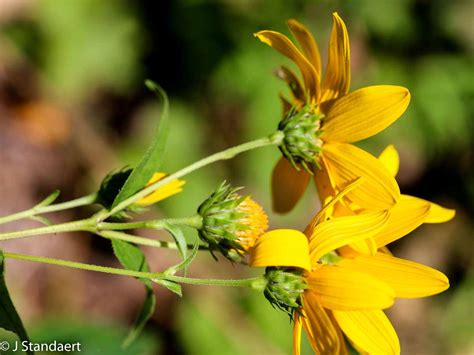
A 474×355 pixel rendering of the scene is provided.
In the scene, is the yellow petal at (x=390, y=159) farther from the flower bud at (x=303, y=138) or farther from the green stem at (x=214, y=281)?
the green stem at (x=214, y=281)

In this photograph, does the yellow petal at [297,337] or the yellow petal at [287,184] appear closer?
the yellow petal at [297,337]

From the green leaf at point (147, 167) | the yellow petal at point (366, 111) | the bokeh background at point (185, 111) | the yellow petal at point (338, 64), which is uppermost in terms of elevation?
the yellow petal at point (338, 64)

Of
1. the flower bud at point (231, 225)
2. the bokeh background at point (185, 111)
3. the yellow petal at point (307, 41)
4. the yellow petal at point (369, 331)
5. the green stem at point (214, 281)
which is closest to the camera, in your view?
the green stem at point (214, 281)

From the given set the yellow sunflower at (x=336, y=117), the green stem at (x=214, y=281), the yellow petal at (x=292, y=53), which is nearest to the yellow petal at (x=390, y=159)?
the yellow sunflower at (x=336, y=117)

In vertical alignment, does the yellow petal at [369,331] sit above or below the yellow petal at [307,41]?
below

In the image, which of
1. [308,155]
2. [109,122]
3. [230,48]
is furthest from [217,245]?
[109,122]

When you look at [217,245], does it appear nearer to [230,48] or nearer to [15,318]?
[15,318]

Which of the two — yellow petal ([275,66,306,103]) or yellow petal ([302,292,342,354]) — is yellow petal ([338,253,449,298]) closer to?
yellow petal ([302,292,342,354])

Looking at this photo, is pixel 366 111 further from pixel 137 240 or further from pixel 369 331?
pixel 137 240

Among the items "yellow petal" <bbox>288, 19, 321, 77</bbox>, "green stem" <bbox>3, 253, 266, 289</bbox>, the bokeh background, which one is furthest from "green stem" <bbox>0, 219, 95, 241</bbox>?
the bokeh background
